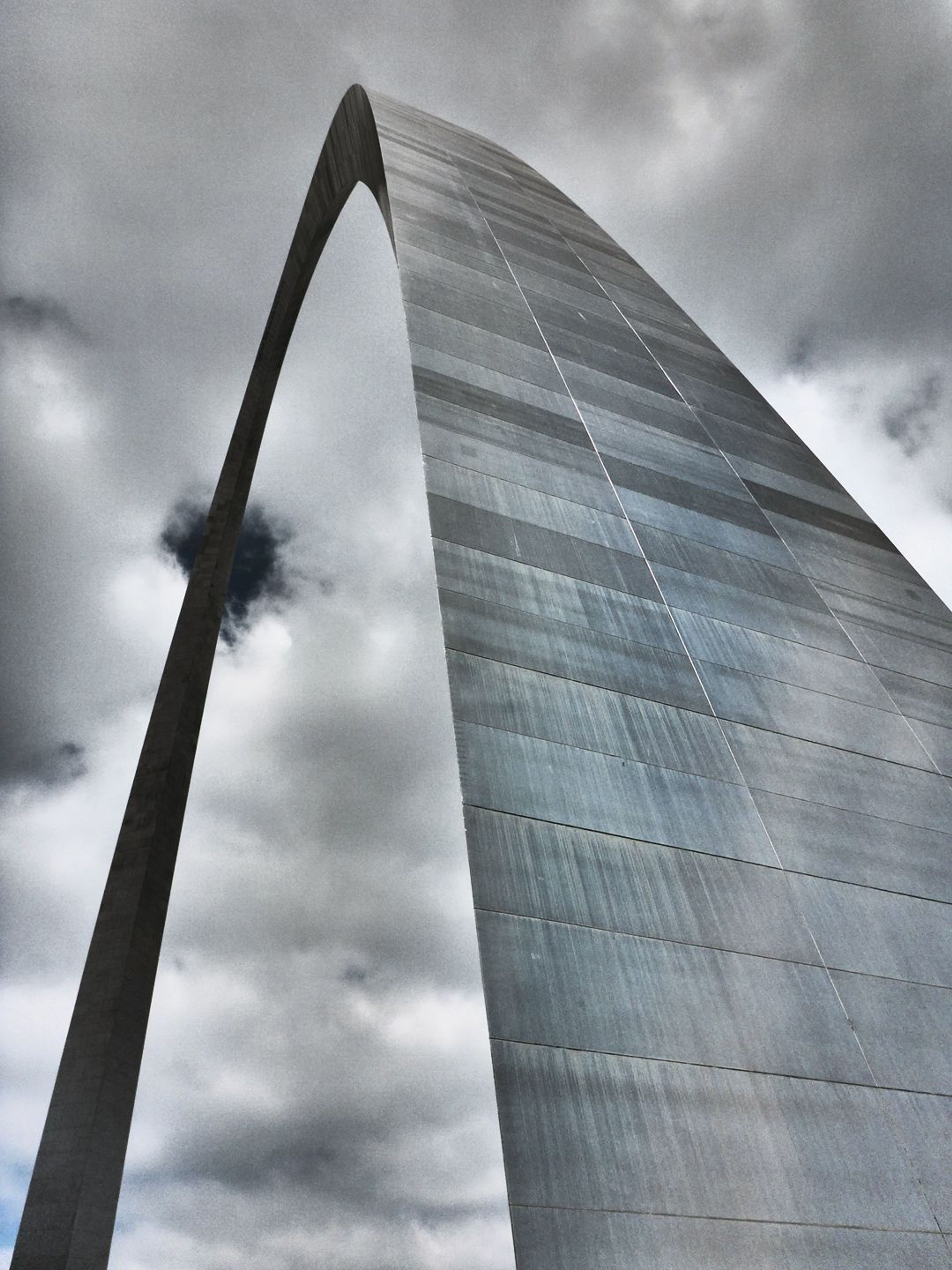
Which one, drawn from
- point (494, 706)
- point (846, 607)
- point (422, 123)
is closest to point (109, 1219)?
point (494, 706)

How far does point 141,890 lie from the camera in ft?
68.0

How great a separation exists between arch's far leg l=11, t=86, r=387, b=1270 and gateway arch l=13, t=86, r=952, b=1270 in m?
0.12

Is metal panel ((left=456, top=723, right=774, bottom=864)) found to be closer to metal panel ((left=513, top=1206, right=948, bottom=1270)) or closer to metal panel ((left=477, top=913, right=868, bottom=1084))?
metal panel ((left=477, top=913, right=868, bottom=1084))

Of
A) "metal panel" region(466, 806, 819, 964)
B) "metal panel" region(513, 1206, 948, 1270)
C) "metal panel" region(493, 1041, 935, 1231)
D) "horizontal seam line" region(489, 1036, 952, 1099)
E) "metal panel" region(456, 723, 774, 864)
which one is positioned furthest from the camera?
"metal panel" region(456, 723, 774, 864)

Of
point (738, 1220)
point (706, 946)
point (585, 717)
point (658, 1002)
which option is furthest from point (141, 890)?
point (738, 1220)

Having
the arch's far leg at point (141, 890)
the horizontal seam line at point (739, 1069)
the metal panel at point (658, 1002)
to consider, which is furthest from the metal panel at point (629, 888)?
the arch's far leg at point (141, 890)

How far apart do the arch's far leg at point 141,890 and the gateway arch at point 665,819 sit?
0.40ft

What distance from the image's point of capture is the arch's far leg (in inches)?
642

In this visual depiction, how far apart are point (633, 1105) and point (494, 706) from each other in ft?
11.3

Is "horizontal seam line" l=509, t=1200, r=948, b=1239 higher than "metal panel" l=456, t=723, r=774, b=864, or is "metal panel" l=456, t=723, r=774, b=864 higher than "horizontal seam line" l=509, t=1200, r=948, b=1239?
"metal panel" l=456, t=723, r=774, b=864

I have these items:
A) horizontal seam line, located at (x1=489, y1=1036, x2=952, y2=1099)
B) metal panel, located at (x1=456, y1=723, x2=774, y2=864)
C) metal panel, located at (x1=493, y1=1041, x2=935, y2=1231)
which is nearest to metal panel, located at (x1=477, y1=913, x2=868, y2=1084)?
horizontal seam line, located at (x1=489, y1=1036, x2=952, y2=1099)

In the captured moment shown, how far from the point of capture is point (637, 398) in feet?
51.8

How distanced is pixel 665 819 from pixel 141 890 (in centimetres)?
1701

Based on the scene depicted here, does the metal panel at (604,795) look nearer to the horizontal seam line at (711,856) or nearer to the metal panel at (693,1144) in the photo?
the horizontal seam line at (711,856)
